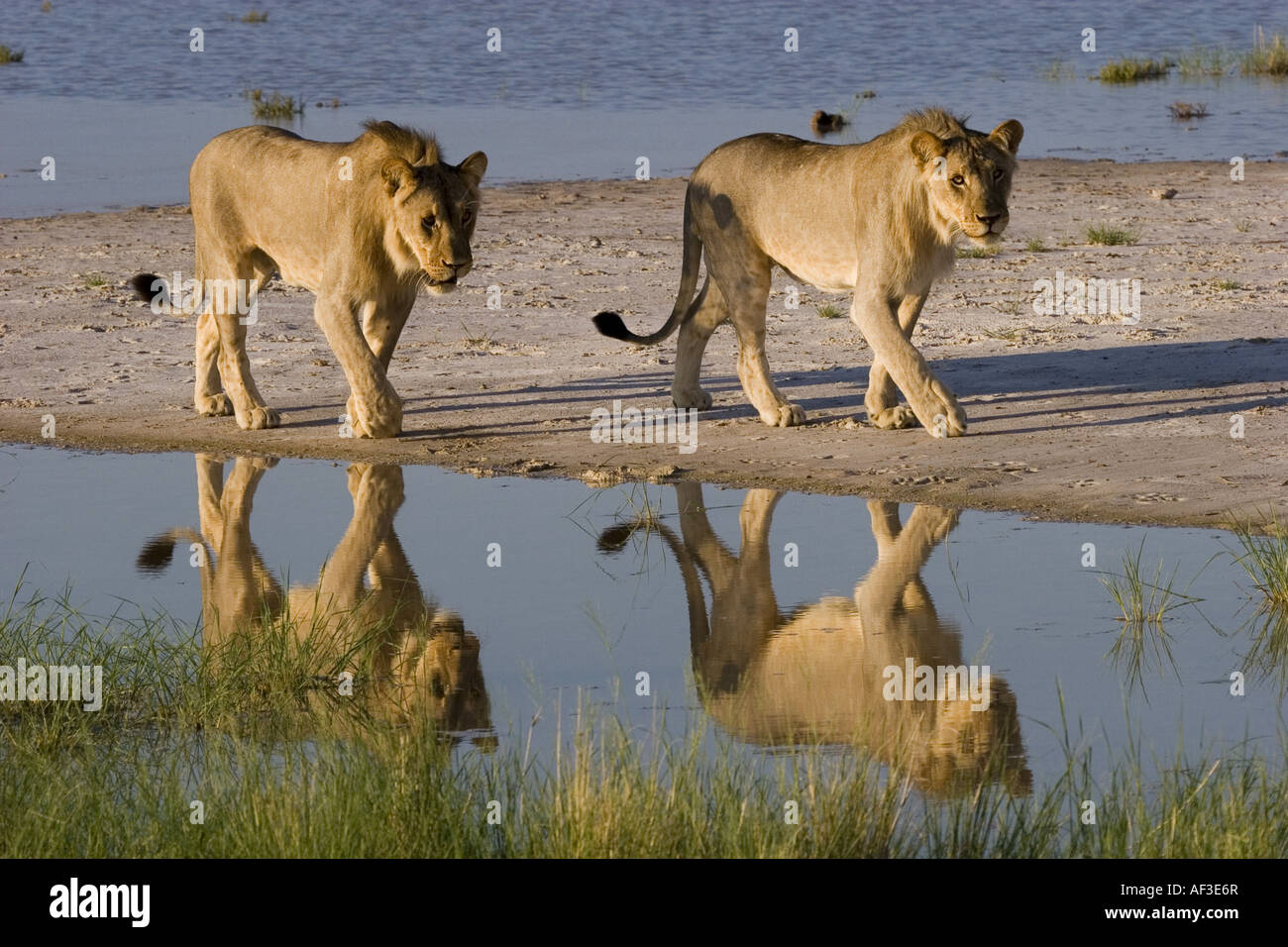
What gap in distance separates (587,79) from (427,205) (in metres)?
20.2

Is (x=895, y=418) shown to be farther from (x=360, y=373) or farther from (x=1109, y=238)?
(x=1109, y=238)

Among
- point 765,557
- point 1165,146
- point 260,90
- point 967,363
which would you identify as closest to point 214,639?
point 765,557

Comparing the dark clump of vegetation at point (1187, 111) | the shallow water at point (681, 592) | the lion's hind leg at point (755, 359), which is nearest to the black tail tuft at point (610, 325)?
the lion's hind leg at point (755, 359)

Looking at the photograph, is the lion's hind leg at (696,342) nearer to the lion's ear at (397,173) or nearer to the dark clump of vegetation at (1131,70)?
the lion's ear at (397,173)

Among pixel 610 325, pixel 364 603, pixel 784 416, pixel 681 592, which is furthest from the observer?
pixel 610 325

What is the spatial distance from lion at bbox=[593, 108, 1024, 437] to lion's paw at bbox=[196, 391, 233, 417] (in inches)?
73.7

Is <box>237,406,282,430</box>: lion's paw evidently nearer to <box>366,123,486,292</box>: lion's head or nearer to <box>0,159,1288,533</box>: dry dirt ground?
<box>0,159,1288,533</box>: dry dirt ground

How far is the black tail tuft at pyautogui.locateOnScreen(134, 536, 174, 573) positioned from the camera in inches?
291

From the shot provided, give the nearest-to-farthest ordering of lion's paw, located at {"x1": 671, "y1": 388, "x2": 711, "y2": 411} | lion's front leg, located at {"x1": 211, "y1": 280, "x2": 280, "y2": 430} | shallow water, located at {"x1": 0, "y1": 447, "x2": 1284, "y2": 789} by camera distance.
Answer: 1. shallow water, located at {"x1": 0, "y1": 447, "x2": 1284, "y2": 789}
2. lion's front leg, located at {"x1": 211, "y1": 280, "x2": 280, "y2": 430}
3. lion's paw, located at {"x1": 671, "y1": 388, "x2": 711, "y2": 411}

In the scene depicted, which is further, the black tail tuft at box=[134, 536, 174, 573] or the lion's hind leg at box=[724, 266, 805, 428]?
the lion's hind leg at box=[724, 266, 805, 428]

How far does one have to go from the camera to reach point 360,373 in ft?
29.5

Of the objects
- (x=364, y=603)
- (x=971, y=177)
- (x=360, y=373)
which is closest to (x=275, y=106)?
(x=360, y=373)

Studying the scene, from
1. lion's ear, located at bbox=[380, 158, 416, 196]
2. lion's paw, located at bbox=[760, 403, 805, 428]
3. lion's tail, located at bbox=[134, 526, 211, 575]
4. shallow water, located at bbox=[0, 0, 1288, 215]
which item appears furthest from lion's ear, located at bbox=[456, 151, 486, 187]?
shallow water, located at bbox=[0, 0, 1288, 215]
